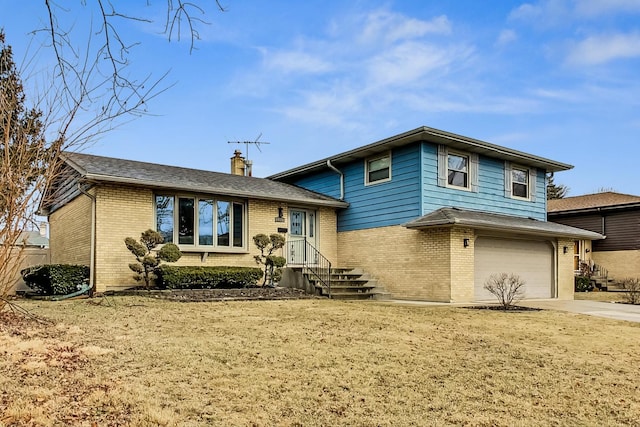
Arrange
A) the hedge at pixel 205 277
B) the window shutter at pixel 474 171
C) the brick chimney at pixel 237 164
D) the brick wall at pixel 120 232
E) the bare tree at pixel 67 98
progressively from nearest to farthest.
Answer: the bare tree at pixel 67 98 < the hedge at pixel 205 277 < the brick wall at pixel 120 232 < the window shutter at pixel 474 171 < the brick chimney at pixel 237 164

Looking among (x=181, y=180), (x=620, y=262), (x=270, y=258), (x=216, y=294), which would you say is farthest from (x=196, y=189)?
(x=620, y=262)

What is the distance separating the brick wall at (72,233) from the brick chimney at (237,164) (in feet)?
24.6

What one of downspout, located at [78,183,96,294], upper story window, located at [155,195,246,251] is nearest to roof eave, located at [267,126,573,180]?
upper story window, located at [155,195,246,251]

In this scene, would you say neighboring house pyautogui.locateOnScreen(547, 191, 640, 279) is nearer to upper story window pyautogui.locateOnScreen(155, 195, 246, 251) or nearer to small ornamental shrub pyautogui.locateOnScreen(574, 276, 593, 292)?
small ornamental shrub pyautogui.locateOnScreen(574, 276, 593, 292)

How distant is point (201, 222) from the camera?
14.3 metres

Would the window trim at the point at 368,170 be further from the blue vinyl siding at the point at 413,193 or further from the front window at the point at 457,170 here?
the front window at the point at 457,170

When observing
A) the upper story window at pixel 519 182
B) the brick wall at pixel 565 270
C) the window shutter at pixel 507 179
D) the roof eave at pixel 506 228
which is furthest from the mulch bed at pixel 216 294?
the brick wall at pixel 565 270

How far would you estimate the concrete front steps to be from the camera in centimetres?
1455

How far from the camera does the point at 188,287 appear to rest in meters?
12.7

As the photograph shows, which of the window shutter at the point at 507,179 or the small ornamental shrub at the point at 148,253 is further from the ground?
the window shutter at the point at 507,179

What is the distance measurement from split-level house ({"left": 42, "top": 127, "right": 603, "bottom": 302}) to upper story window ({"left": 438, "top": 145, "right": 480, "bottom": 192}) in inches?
1.3

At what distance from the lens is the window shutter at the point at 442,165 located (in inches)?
595

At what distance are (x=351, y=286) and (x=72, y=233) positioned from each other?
351 inches

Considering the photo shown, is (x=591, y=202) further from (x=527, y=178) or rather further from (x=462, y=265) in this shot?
(x=462, y=265)
